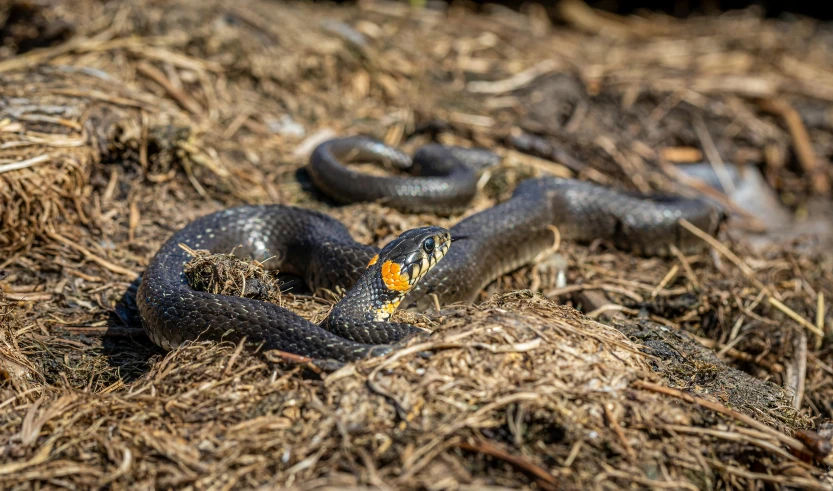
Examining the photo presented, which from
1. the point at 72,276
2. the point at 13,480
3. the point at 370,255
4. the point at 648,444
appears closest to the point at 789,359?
the point at 648,444

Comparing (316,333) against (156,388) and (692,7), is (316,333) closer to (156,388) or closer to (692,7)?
(156,388)

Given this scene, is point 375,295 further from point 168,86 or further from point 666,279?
point 168,86

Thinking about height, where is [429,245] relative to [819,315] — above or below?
above

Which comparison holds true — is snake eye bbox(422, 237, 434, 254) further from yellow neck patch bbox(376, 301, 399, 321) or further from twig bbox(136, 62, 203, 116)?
twig bbox(136, 62, 203, 116)

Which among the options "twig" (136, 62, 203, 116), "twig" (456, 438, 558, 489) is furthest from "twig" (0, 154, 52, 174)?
"twig" (456, 438, 558, 489)

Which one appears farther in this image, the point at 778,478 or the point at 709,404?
the point at 709,404

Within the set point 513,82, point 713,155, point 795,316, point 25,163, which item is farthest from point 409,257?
point 713,155
